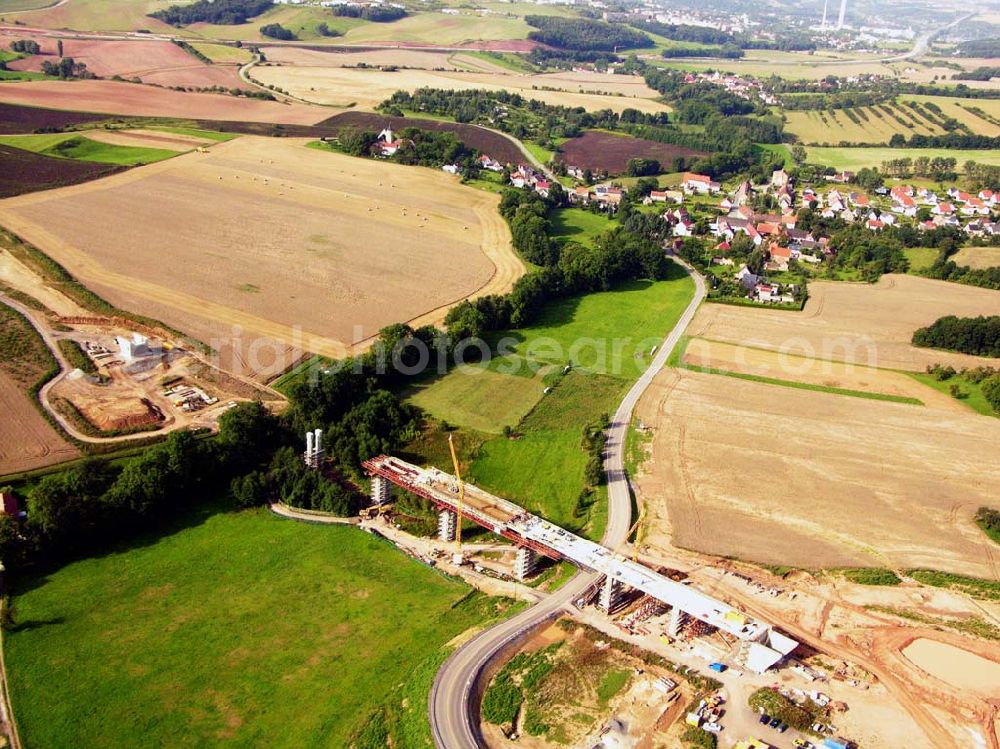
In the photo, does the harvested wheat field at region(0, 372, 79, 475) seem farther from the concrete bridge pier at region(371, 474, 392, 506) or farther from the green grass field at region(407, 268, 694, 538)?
the green grass field at region(407, 268, 694, 538)

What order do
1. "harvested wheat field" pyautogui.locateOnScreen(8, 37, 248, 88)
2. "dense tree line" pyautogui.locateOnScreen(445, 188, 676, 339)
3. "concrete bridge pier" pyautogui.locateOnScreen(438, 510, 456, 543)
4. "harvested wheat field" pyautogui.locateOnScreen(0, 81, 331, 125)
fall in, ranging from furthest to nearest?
"harvested wheat field" pyautogui.locateOnScreen(8, 37, 248, 88) → "harvested wheat field" pyautogui.locateOnScreen(0, 81, 331, 125) → "dense tree line" pyautogui.locateOnScreen(445, 188, 676, 339) → "concrete bridge pier" pyautogui.locateOnScreen(438, 510, 456, 543)

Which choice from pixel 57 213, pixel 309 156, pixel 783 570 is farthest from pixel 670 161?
pixel 783 570

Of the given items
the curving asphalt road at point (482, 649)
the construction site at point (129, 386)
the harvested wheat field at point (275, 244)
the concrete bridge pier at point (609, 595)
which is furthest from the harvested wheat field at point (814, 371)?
the construction site at point (129, 386)

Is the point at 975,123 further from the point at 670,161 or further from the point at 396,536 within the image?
the point at 396,536

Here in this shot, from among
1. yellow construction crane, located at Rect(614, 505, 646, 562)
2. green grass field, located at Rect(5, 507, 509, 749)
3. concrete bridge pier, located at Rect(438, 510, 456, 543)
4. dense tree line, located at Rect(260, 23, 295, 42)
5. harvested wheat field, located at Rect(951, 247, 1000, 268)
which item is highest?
dense tree line, located at Rect(260, 23, 295, 42)

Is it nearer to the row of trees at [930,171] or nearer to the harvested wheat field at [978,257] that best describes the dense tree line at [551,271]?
the harvested wheat field at [978,257]

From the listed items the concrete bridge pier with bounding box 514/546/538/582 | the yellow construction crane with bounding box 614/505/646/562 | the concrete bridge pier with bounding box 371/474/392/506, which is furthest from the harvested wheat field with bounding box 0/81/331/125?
the concrete bridge pier with bounding box 514/546/538/582
